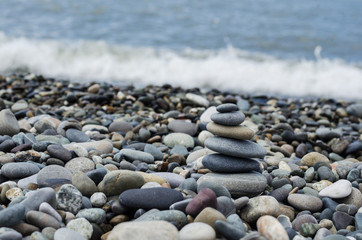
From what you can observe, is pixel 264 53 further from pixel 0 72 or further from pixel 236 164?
pixel 236 164

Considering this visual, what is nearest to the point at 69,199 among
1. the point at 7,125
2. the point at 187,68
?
the point at 7,125

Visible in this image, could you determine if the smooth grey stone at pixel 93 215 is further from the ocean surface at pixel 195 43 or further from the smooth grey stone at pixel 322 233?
the ocean surface at pixel 195 43

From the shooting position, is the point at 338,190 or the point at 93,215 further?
the point at 338,190

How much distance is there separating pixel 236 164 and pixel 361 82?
6.62m

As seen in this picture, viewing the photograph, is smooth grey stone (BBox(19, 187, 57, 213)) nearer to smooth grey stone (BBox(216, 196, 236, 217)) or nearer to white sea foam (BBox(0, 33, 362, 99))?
smooth grey stone (BBox(216, 196, 236, 217))

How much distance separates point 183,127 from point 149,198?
7.34 ft

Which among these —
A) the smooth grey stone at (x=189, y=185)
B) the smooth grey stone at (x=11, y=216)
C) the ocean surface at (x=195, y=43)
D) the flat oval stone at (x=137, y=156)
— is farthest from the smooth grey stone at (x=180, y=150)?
the ocean surface at (x=195, y=43)

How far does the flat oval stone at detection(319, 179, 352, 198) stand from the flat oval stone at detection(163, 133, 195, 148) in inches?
60.2

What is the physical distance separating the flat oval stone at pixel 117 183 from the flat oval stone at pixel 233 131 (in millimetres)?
738

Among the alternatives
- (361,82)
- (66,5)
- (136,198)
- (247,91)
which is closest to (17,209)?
(136,198)

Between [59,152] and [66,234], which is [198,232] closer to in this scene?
[66,234]

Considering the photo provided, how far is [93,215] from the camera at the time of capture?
2447 mm

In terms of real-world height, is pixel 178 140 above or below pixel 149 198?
below

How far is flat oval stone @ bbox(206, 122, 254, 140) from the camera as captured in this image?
3041 millimetres
